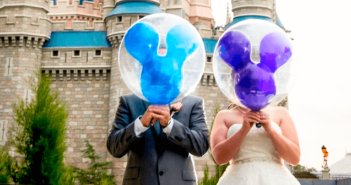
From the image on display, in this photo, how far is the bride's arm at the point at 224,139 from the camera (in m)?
2.78

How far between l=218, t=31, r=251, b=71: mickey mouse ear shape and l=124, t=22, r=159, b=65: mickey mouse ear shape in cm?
39

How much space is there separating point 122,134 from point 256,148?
2.47 ft

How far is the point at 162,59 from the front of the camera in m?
2.68

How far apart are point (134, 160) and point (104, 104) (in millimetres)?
18483

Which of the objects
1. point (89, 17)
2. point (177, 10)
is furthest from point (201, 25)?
point (89, 17)

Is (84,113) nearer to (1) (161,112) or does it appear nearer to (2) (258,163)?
(2) (258,163)

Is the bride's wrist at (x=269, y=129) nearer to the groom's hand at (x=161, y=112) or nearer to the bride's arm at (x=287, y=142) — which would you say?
the bride's arm at (x=287, y=142)

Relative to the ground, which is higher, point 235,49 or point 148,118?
point 235,49

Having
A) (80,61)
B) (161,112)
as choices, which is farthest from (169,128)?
(80,61)

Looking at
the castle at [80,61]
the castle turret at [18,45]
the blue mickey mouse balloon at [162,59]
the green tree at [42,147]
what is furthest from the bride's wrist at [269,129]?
the castle turret at [18,45]

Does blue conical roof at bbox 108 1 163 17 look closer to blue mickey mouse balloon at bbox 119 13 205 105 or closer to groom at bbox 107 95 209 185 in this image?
Result: groom at bbox 107 95 209 185

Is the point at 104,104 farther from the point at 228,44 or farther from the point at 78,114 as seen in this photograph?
the point at 228,44

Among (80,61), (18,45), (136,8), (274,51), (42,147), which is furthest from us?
(80,61)

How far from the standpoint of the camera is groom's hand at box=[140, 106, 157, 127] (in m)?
2.70
